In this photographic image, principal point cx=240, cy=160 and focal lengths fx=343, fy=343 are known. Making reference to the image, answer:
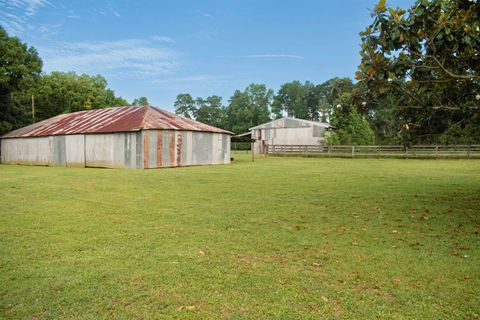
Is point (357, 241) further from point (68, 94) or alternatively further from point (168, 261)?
point (68, 94)

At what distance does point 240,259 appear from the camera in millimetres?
4402

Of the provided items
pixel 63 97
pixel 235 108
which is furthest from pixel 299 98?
pixel 63 97

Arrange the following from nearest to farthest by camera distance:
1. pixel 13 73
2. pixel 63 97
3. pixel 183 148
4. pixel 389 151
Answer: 1. pixel 183 148
2. pixel 13 73
3. pixel 389 151
4. pixel 63 97

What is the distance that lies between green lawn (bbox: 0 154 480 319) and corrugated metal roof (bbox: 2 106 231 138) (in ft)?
48.0

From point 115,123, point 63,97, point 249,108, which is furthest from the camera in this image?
point 249,108

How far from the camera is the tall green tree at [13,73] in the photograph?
29.4m

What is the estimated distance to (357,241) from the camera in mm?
5242

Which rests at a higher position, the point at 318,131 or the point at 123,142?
the point at 318,131

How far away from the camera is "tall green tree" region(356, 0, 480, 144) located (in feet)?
18.5

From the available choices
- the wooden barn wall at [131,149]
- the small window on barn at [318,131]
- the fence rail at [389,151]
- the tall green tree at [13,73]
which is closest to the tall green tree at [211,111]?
the small window on barn at [318,131]

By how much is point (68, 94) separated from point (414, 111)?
46.3 m

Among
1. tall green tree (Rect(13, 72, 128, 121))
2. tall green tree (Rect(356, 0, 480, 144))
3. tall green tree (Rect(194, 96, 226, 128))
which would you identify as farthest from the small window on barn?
tall green tree (Rect(194, 96, 226, 128))

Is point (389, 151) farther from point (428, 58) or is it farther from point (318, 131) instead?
point (428, 58)

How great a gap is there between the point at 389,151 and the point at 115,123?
77.5ft
